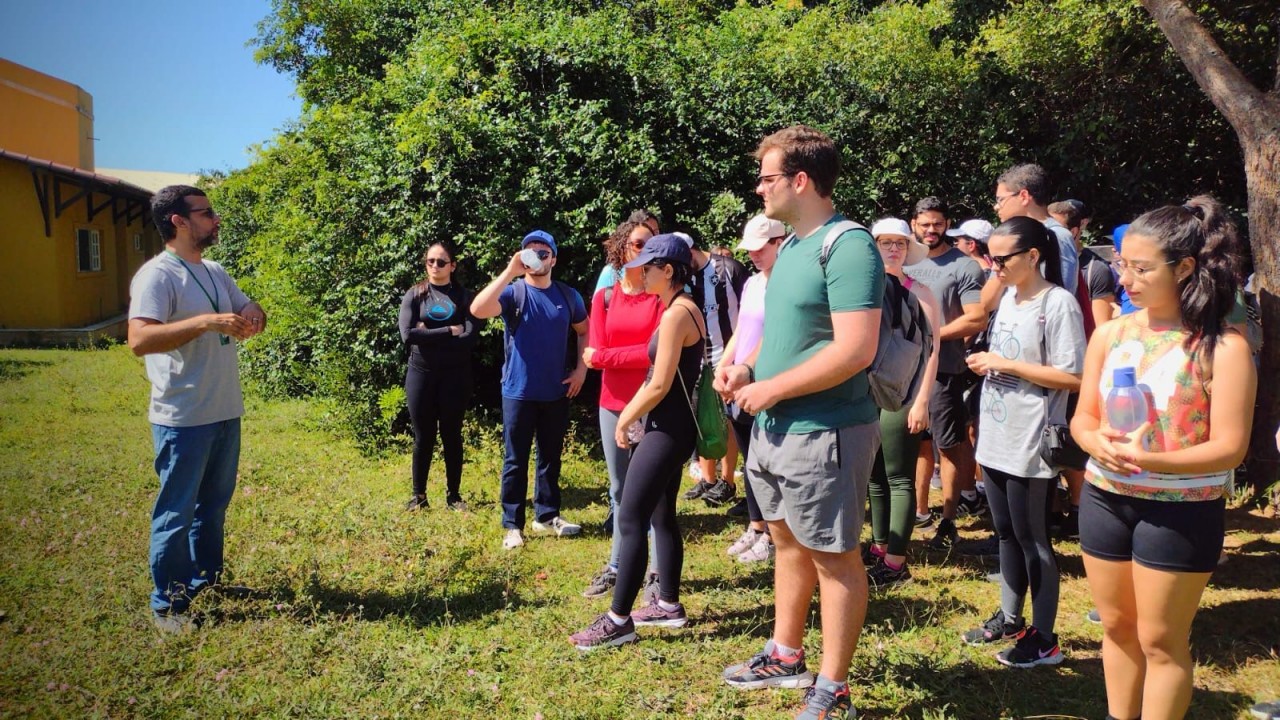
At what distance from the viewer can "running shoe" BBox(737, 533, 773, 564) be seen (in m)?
5.09

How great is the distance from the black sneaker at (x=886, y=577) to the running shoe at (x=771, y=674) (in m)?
1.25

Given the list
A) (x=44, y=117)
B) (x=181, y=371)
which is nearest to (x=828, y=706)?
(x=181, y=371)

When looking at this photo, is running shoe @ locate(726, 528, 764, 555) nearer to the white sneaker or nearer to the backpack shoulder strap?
the white sneaker

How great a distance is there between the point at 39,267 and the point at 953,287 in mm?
16460

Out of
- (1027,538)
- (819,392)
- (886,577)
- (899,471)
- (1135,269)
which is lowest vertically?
(886,577)

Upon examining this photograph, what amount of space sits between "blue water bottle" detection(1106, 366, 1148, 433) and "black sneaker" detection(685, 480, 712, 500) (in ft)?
13.7

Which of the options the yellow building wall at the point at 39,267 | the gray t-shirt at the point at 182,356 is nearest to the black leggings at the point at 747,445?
the gray t-shirt at the point at 182,356

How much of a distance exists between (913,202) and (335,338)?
6363 millimetres

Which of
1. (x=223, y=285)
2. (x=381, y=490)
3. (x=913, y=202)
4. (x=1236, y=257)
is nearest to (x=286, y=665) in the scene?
(x=223, y=285)

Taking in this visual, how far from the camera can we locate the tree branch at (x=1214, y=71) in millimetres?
5965

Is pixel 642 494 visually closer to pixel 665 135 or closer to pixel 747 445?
pixel 747 445

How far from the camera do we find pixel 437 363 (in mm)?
6090

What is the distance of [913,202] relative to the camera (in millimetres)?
8766

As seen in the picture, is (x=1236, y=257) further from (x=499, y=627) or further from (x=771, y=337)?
(x=499, y=627)
